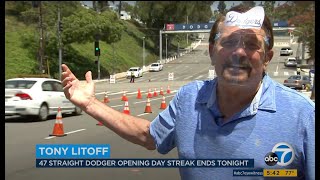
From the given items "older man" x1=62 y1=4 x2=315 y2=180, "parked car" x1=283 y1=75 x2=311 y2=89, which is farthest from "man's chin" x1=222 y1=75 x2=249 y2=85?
"parked car" x1=283 y1=75 x2=311 y2=89

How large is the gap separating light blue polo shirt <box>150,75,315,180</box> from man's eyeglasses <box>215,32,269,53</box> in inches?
5.5

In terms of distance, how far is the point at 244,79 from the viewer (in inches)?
63.2

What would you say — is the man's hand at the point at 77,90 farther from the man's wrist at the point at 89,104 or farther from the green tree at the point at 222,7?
the green tree at the point at 222,7

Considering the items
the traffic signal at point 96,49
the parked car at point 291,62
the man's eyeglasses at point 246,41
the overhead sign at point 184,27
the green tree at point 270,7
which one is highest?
the green tree at point 270,7

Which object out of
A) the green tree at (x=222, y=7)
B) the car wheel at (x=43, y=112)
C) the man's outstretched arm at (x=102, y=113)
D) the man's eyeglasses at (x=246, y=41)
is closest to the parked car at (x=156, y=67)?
the man's outstretched arm at (x=102, y=113)

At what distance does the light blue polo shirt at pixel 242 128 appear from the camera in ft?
5.18

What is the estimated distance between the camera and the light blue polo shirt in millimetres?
1578

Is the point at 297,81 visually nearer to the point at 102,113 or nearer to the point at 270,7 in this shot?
the point at 270,7

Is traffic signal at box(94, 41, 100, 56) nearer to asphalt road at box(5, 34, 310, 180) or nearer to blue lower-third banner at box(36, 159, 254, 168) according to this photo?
asphalt road at box(5, 34, 310, 180)

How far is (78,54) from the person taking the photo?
242 centimetres

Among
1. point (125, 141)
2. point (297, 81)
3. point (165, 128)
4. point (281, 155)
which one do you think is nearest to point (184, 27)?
point (165, 128)

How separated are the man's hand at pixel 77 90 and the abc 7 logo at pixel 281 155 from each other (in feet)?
2.52
